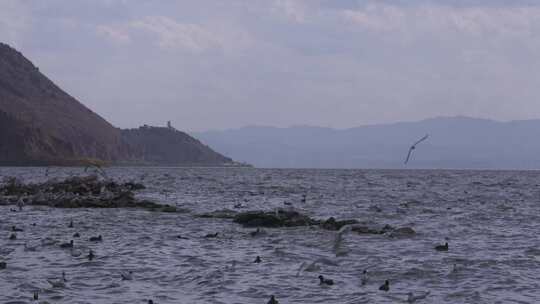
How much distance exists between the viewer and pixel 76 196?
51.4 m

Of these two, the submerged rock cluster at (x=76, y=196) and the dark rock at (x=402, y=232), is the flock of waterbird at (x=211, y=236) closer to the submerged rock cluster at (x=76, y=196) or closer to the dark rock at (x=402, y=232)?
the dark rock at (x=402, y=232)

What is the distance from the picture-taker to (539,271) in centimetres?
2411

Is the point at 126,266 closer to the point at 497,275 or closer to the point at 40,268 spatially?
the point at 40,268

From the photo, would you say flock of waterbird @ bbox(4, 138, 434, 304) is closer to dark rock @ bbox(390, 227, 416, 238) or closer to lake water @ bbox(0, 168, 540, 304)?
lake water @ bbox(0, 168, 540, 304)

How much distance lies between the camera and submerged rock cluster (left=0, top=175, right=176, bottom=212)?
47625 millimetres

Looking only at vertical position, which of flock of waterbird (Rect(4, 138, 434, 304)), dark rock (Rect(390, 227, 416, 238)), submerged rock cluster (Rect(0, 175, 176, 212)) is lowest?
flock of waterbird (Rect(4, 138, 434, 304))

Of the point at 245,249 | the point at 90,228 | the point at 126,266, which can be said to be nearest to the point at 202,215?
the point at 90,228

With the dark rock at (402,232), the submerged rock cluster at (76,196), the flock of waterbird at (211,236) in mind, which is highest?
the submerged rock cluster at (76,196)

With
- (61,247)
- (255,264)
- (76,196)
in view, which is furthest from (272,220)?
(76,196)

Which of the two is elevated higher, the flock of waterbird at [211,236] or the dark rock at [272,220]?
the dark rock at [272,220]

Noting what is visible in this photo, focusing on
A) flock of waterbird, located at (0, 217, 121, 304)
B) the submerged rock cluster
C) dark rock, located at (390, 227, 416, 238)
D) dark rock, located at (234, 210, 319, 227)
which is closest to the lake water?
flock of waterbird, located at (0, 217, 121, 304)

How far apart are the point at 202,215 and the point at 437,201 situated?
25.3 m

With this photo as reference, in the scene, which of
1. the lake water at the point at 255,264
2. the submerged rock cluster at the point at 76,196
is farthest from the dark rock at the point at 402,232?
the submerged rock cluster at the point at 76,196

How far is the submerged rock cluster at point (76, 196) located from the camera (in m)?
47.6
